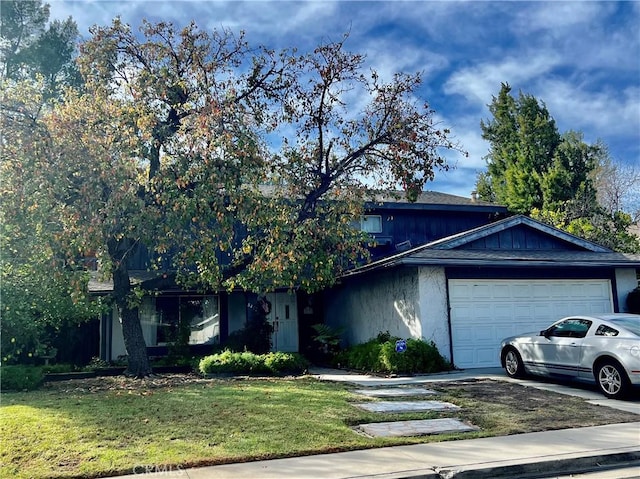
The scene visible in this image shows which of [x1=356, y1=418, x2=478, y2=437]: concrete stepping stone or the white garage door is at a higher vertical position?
the white garage door

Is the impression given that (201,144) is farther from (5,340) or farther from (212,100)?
(5,340)

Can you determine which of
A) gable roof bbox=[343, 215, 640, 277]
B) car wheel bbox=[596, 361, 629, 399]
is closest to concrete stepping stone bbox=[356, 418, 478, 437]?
car wheel bbox=[596, 361, 629, 399]

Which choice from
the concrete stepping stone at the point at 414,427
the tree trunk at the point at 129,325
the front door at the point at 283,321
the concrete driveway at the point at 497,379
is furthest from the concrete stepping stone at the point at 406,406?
the front door at the point at 283,321

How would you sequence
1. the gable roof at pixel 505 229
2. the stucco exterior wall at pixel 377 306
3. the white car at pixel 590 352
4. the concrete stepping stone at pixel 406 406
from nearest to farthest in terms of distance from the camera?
the concrete stepping stone at pixel 406 406 < the white car at pixel 590 352 < the stucco exterior wall at pixel 377 306 < the gable roof at pixel 505 229

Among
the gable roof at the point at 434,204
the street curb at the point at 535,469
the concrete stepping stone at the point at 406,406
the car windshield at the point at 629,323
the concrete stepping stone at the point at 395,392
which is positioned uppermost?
the gable roof at the point at 434,204

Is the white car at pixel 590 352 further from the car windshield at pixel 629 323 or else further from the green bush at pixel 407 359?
the green bush at pixel 407 359

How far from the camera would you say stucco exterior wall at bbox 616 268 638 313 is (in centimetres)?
1661

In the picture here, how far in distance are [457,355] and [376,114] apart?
21.6 feet

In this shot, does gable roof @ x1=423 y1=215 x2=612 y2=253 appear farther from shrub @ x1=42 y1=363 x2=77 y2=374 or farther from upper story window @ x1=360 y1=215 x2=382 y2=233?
shrub @ x1=42 y1=363 x2=77 y2=374

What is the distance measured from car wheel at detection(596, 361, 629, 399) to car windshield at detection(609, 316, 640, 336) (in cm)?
66

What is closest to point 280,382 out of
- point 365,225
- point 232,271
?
point 232,271

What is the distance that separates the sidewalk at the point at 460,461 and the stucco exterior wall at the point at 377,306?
296 inches

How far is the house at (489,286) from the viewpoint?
47.8ft

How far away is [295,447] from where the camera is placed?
673cm
